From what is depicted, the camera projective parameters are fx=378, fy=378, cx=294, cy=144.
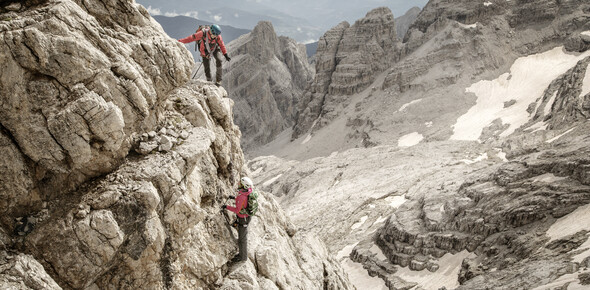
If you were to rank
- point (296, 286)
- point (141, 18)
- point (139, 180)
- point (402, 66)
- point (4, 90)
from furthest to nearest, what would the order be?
point (402, 66) → point (296, 286) → point (141, 18) → point (139, 180) → point (4, 90)

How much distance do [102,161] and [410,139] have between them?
73.7m

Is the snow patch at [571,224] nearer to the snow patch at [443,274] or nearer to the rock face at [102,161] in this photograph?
the snow patch at [443,274]

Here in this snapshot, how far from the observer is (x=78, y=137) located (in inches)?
336

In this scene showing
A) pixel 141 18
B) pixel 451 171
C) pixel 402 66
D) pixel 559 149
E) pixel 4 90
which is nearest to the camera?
pixel 4 90

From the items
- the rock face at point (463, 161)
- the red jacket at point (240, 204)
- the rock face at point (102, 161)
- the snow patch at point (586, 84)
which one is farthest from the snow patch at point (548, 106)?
the rock face at point (102, 161)

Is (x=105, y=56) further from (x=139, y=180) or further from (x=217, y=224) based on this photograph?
(x=217, y=224)

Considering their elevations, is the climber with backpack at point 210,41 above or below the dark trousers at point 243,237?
above

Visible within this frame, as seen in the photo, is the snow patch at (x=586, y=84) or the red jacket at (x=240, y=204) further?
the snow patch at (x=586, y=84)

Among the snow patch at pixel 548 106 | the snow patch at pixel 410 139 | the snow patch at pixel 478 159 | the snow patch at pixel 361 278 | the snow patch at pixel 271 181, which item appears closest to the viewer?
the snow patch at pixel 361 278

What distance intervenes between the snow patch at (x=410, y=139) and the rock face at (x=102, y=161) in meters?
67.4

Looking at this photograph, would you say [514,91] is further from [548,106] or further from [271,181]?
[271,181]

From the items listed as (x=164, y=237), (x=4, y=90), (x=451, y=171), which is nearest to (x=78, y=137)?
(x=4, y=90)

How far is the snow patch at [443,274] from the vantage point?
93.5ft

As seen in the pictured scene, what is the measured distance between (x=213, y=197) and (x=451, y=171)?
43.8 meters
